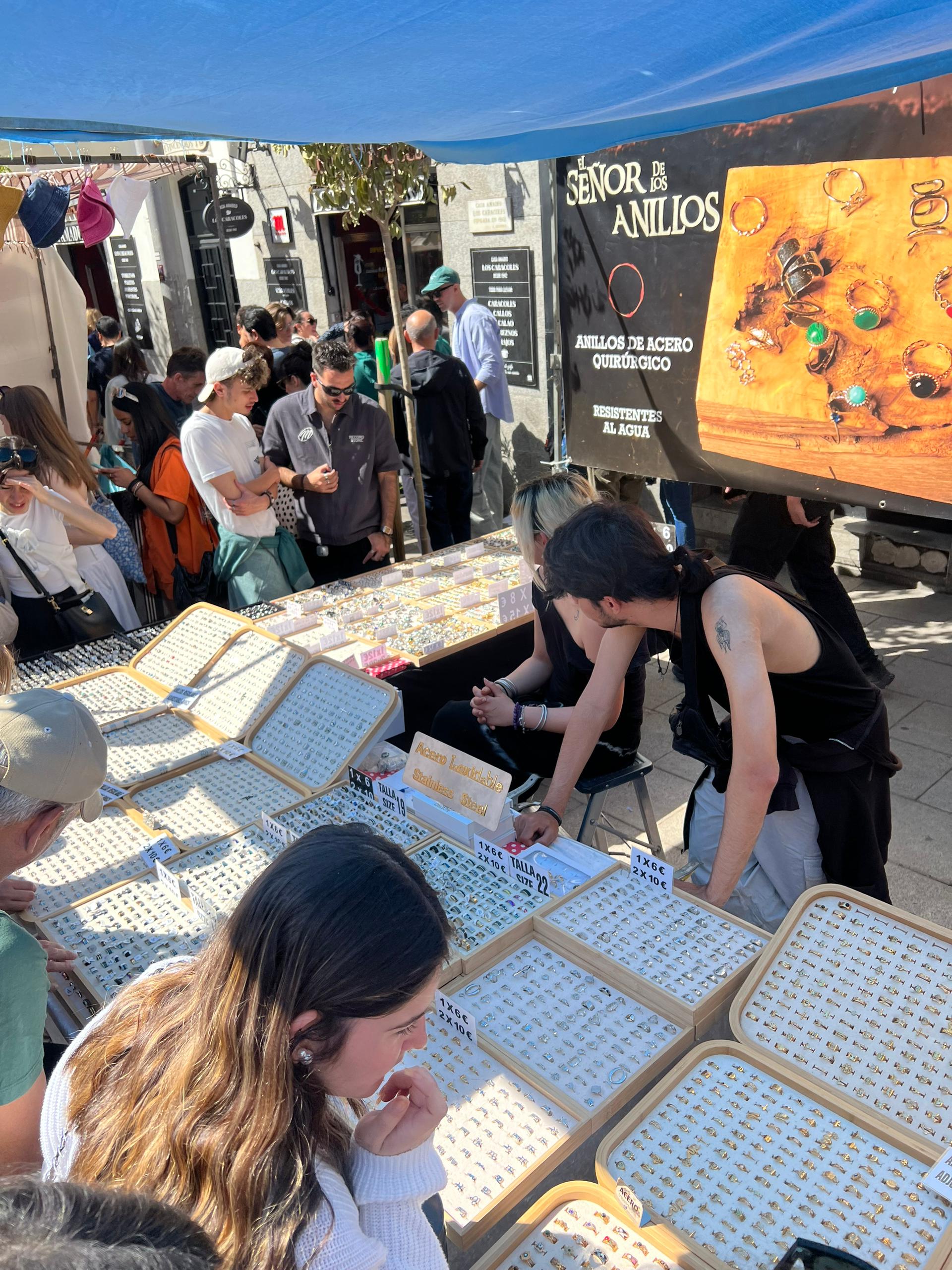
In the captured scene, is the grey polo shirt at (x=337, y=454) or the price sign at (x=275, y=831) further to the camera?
the grey polo shirt at (x=337, y=454)

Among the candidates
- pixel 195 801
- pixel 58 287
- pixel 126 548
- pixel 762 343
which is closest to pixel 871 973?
pixel 195 801

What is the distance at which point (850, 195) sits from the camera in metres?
3.11

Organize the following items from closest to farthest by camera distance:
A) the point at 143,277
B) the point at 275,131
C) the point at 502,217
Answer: the point at 275,131
the point at 502,217
the point at 143,277

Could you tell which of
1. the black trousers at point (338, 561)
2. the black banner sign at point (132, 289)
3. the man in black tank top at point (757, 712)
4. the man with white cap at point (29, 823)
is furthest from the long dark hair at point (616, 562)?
the black banner sign at point (132, 289)

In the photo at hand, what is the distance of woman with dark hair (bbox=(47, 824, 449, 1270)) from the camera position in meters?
0.96

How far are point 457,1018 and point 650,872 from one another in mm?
571

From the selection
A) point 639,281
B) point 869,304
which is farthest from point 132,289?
point 869,304

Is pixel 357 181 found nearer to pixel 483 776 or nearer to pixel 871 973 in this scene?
pixel 483 776

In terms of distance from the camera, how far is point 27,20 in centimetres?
154

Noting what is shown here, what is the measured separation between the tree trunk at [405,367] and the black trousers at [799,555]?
5.63 feet

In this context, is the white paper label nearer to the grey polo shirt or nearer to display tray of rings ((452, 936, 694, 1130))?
display tray of rings ((452, 936, 694, 1130))

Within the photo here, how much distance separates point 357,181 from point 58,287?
1.73 meters

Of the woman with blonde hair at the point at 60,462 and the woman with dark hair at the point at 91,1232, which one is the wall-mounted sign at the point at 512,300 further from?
the woman with dark hair at the point at 91,1232

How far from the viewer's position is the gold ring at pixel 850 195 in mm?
3086
